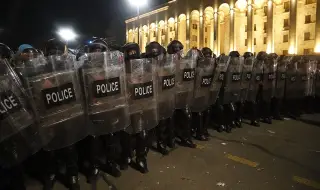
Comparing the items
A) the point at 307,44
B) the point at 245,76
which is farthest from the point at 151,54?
the point at 307,44

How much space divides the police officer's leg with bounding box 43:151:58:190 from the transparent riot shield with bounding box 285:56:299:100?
6447mm

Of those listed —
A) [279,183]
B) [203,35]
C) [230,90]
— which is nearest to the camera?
[279,183]

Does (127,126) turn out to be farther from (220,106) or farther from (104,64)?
(220,106)

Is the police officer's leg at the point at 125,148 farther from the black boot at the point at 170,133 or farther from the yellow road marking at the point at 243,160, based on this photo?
the yellow road marking at the point at 243,160

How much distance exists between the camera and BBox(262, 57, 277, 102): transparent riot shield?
625 cm

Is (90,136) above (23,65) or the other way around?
the other way around

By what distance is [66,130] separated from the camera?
2.75 metres

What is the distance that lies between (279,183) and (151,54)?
9.24 ft

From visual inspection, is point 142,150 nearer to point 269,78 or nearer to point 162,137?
point 162,137

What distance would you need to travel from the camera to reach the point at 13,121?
2.28 metres

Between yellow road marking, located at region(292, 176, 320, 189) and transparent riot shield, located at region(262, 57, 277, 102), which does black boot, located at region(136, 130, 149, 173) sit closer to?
yellow road marking, located at region(292, 176, 320, 189)

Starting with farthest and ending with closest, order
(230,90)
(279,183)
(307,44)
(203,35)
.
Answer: (203,35) → (307,44) → (230,90) → (279,183)

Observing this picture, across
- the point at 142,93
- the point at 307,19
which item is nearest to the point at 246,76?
the point at 142,93

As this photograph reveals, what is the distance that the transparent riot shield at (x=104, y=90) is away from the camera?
9.53ft
